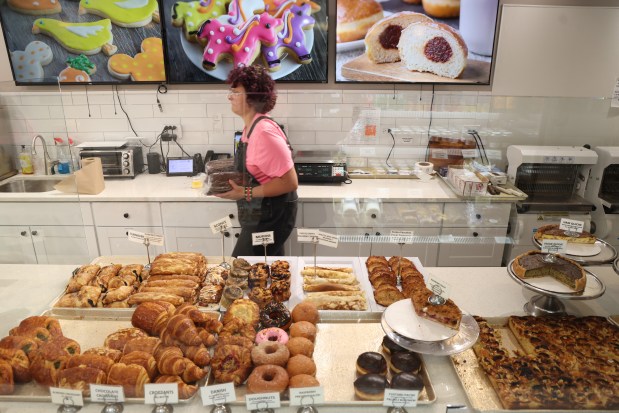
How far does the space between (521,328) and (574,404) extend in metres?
0.41

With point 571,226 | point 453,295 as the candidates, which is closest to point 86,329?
point 453,295

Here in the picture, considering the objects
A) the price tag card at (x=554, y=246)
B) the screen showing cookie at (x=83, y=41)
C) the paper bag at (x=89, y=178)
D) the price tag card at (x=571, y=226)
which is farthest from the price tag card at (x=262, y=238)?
the screen showing cookie at (x=83, y=41)

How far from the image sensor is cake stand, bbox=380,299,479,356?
1780 mm

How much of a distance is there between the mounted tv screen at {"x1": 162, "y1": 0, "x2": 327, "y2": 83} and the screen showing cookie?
0.18 metres

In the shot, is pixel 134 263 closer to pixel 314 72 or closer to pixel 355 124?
pixel 355 124

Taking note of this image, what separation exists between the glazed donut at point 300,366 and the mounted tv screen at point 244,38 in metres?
3.28

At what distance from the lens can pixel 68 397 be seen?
1580 millimetres

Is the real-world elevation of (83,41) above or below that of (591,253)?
above

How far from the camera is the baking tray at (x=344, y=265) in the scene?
222 centimetres

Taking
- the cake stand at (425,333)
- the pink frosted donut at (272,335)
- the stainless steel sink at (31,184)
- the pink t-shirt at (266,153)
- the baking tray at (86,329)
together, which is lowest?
the baking tray at (86,329)

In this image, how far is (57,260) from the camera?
8.88ft

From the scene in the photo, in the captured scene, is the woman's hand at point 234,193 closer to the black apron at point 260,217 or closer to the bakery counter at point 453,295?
the black apron at point 260,217

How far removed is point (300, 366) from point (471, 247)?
1.69m

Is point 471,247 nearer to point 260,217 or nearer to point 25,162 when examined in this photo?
point 260,217
